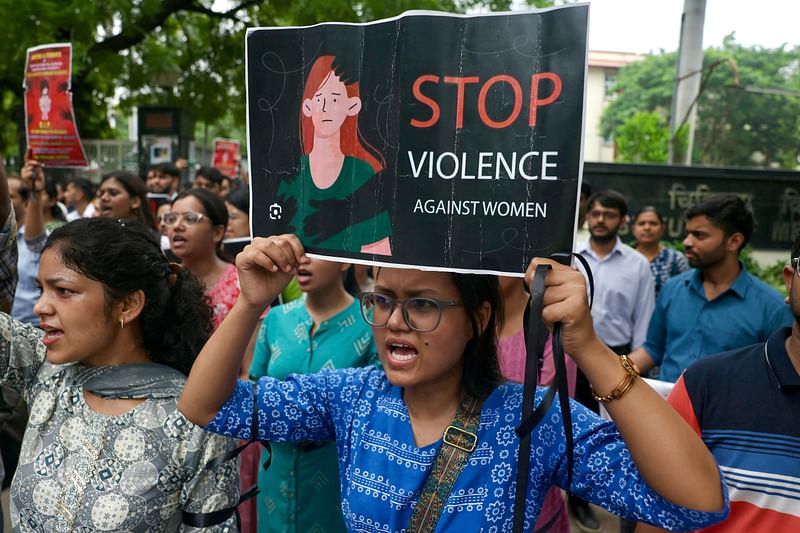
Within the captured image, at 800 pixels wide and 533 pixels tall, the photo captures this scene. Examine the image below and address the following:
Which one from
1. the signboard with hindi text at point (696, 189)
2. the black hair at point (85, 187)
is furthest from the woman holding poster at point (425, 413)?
the signboard with hindi text at point (696, 189)

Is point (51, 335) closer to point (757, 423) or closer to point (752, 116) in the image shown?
point (757, 423)

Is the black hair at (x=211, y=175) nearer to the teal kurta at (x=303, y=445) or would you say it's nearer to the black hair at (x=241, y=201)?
the black hair at (x=241, y=201)

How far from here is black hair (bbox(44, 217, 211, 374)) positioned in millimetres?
1933

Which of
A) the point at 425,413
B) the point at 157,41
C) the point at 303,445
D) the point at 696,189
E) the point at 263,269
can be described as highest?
the point at 157,41

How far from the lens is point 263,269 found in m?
1.58

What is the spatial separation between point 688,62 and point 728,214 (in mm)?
7587

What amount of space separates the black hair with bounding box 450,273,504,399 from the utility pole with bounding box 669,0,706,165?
9.92 metres

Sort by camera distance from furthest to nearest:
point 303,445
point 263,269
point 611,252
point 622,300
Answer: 1. point 611,252
2. point 622,300
3. point 303,445
4. point 263,269

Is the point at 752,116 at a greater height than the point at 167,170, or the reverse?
the point at 752,116

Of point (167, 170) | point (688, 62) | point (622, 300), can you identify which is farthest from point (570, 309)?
point (688, 62)

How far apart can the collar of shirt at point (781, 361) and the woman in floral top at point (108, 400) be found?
1.37 meters

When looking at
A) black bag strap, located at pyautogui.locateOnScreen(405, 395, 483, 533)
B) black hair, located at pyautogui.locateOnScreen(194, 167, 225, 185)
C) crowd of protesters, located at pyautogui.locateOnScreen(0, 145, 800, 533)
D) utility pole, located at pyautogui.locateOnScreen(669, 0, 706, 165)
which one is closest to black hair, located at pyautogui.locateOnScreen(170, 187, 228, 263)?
crowd of protesters, located at pyautogui.locateOnScreen(0, 145, 800, 533)

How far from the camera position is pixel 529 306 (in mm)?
1334

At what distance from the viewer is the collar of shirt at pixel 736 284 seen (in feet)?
12.0
